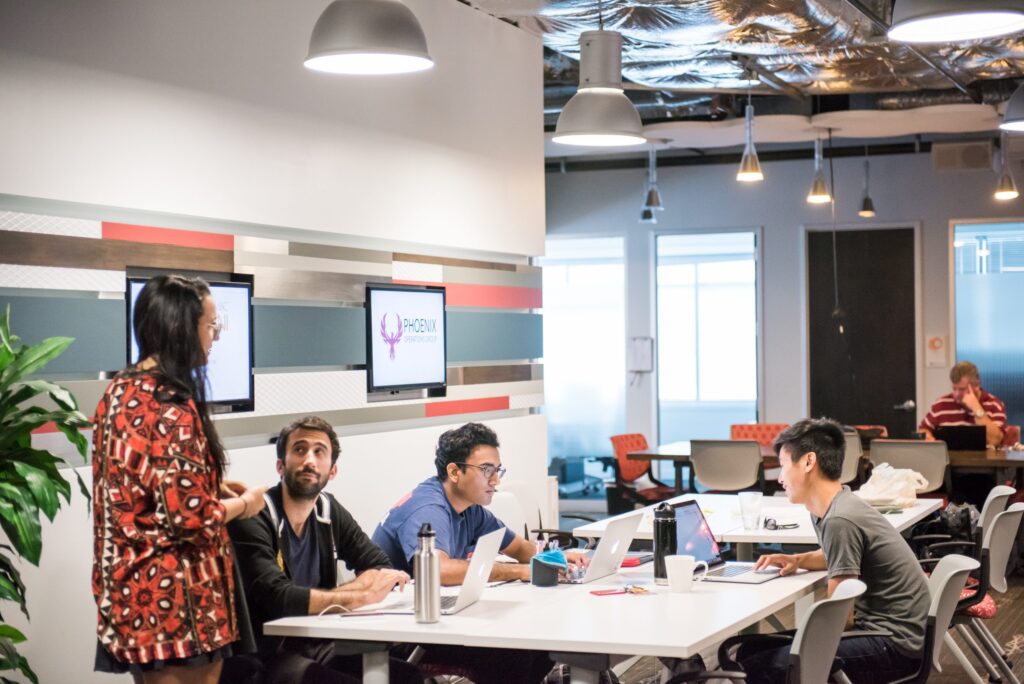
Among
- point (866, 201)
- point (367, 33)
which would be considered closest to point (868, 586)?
point (367, 33)

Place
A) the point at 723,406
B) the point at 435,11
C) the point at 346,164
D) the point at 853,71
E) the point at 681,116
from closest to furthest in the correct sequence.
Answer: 1. the point at 346,164
2. the point at 435,11
3. the point at 853,71
4. the point at 681,116
5. the point at 723,406

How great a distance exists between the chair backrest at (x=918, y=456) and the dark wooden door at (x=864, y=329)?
4.06 meters

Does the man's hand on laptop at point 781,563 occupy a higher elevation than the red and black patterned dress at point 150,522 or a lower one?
lower

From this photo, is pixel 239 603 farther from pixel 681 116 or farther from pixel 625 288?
pixel 625 288

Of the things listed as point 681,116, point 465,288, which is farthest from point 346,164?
point 681,116

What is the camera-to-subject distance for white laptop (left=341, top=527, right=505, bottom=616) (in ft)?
12.5

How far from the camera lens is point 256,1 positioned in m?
5.23

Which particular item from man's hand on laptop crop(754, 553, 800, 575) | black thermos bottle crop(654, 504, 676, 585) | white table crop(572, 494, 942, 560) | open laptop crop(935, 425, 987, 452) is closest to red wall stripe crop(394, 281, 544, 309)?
white table crop(572, 494, 942, 560)

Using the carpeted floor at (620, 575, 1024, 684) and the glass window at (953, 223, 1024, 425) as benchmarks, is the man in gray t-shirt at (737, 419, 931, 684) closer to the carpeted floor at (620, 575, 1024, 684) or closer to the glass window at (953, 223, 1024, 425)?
the carpeted floor at (620, 575, 1024, 684)

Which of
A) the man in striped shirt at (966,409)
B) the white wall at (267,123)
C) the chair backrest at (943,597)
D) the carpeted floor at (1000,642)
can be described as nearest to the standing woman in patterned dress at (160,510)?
the white wall at (267,123)

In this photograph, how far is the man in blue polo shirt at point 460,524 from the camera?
4.42m

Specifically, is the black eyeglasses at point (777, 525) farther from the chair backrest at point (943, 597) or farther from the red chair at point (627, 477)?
the red chair at point (627, 477)

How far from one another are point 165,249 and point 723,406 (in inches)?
363

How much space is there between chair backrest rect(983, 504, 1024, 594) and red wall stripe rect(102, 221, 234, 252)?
3.32 meters
